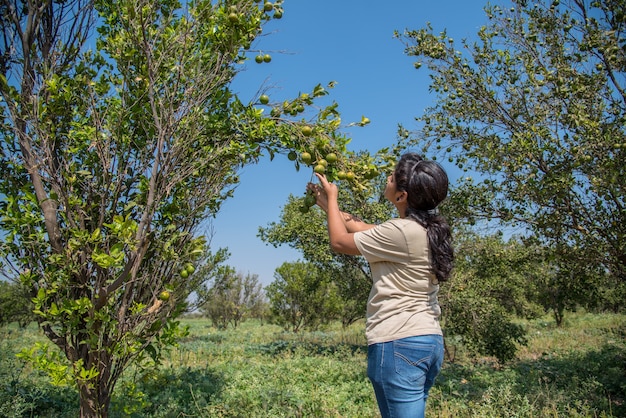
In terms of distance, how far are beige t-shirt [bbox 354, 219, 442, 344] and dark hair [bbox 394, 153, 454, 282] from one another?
0.05 metres

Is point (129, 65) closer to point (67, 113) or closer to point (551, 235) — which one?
point (67, 113)

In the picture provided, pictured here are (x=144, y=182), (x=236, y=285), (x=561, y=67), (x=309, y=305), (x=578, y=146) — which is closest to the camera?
(x=144, y=182)

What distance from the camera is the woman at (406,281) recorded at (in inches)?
78.5

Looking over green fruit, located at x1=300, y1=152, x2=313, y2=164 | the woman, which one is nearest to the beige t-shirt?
the woman

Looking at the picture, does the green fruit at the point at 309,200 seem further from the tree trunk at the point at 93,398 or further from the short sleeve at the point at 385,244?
the tree trunk at the point at 93,398

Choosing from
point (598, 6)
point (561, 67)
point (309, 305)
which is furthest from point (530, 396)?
point (309, 305)

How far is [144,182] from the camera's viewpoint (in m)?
3.24

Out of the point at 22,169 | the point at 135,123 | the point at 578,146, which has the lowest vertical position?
the point at 22,169

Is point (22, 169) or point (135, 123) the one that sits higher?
point (135, 123)

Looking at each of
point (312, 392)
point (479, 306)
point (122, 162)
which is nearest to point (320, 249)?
Result: point (479, 306)

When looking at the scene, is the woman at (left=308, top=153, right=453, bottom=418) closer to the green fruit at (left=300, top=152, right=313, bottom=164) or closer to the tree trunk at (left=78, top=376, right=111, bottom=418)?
the green fruit at (left=300, top=152, right=313, bottom=164)

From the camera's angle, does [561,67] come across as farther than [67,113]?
Yes

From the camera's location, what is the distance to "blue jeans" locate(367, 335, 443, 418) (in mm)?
1965

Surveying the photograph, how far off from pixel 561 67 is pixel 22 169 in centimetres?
655
